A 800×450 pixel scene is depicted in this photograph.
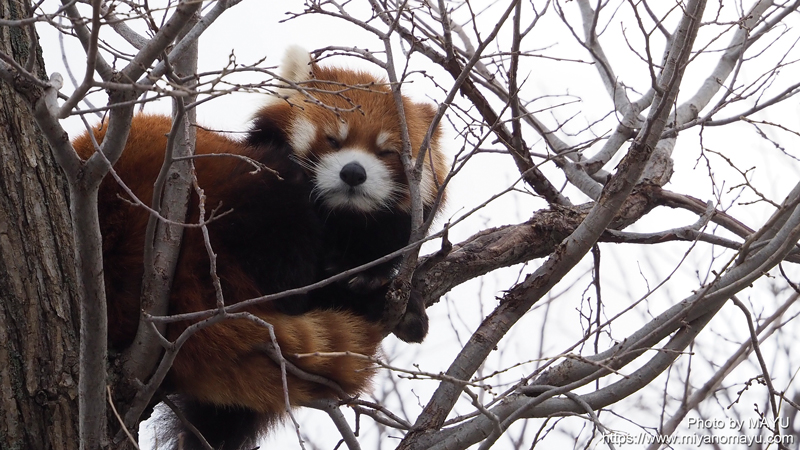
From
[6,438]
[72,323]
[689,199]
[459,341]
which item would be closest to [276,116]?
[72,323]

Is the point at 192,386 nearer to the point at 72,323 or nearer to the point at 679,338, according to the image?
the point at 72,323

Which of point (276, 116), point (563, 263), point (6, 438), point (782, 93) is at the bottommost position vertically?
point (6, 438)

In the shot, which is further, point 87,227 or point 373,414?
point 373,414

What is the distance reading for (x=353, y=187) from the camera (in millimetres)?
3051

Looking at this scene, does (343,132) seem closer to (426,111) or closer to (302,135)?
(302,135)

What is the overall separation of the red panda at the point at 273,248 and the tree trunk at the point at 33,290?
319mm

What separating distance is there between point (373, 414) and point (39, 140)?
1.41 metres

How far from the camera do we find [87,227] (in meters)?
1.69

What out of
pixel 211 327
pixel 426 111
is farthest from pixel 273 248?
pixel 426 111

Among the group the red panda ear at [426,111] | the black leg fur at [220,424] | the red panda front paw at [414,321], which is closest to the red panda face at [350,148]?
the red panda ear at [426,111]

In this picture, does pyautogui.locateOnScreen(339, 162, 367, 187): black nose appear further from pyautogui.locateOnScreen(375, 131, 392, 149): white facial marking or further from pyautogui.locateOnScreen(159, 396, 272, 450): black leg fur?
pyautogui.locateOnScreen(159, 396, 272, 450): black leg fur

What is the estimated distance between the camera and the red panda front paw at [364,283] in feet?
9.23

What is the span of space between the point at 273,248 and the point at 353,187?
0.62 meters

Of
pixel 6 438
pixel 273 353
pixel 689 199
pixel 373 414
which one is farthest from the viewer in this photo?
pixel 689 199
